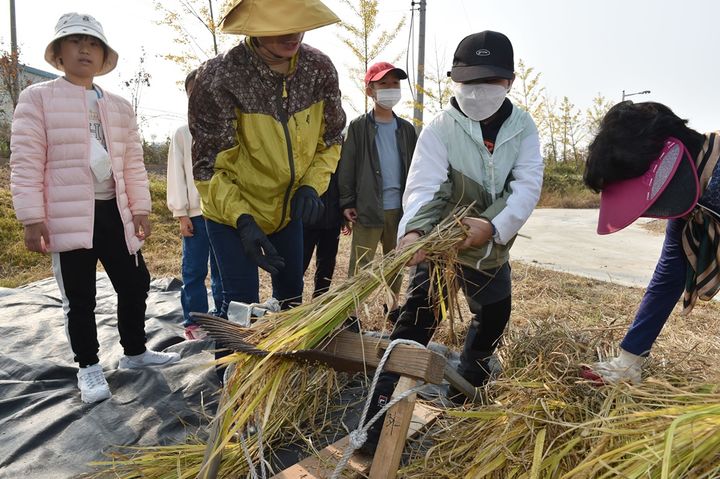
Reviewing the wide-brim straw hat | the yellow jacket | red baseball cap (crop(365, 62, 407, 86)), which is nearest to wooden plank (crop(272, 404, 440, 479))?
the yellow jacket

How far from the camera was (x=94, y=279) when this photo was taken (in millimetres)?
2461

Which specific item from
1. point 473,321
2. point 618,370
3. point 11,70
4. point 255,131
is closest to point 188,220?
point 255,131

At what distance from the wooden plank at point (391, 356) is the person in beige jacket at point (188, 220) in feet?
6.47

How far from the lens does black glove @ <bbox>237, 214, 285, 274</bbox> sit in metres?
1.84

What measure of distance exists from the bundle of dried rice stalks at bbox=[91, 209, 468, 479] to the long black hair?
1.49ft

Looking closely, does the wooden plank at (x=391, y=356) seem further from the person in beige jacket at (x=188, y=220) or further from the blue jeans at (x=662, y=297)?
the person in beige jacket at (x=188, y=220)

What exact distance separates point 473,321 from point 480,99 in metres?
0.93

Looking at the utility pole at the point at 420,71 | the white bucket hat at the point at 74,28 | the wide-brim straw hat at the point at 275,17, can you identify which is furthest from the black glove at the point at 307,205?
the utility pole at the point at 420,71

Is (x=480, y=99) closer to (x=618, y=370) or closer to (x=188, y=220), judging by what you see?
(x=618, y=370)

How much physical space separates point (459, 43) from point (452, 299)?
40.0 inches

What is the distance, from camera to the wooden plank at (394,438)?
1.28 metres

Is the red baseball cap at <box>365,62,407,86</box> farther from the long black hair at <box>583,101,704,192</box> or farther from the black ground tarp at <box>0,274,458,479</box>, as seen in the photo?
the long black hair at <box>583,101,704,192</box>

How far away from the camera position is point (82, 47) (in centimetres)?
230

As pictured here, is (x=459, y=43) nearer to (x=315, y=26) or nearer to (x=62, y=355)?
(x=315, y=26)
